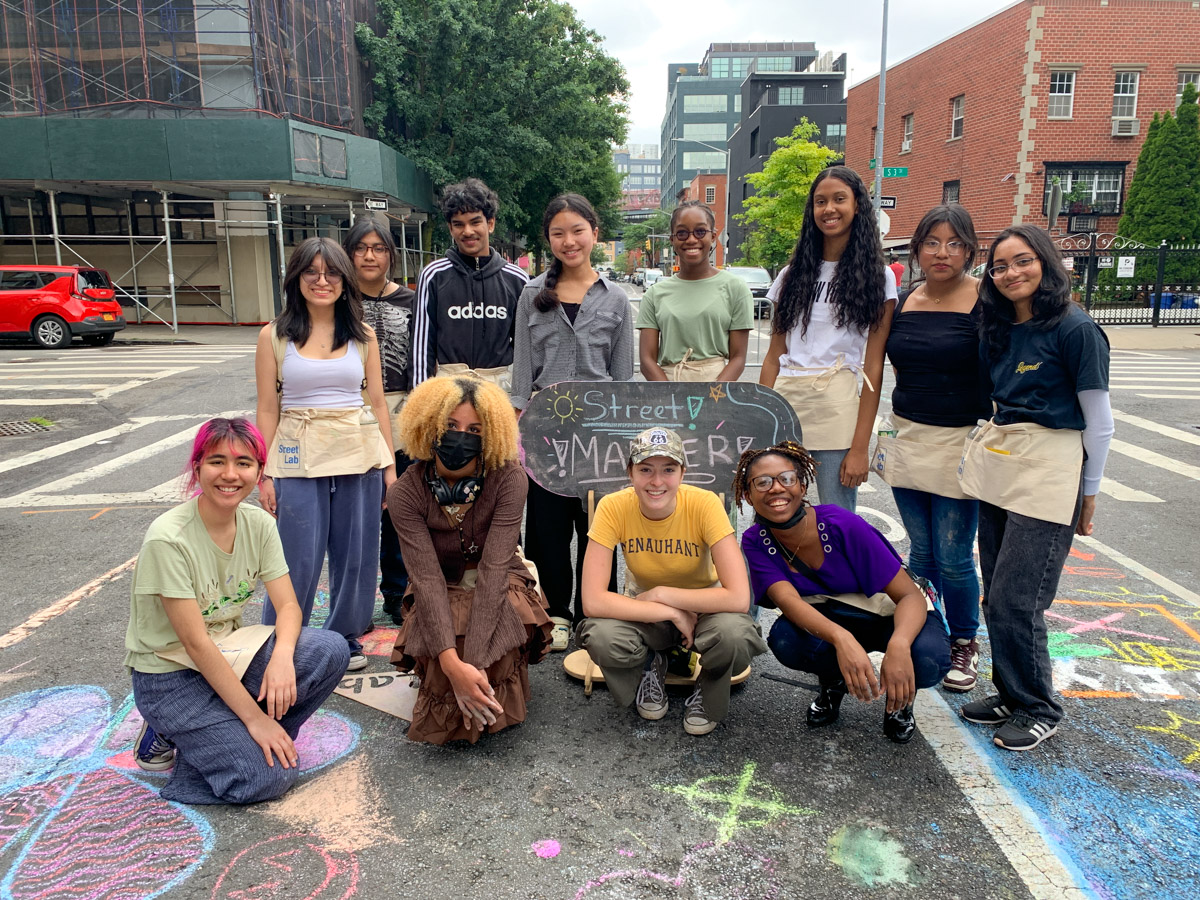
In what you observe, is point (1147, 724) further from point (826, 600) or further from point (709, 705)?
point (709, 705)

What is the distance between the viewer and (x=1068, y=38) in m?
25.8

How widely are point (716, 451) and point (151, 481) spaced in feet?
18.4

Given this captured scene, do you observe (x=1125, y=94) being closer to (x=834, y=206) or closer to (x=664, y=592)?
(x=834, y=206)

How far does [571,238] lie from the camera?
3979 millimetres

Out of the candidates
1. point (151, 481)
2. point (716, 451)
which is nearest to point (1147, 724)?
point (716, 451)

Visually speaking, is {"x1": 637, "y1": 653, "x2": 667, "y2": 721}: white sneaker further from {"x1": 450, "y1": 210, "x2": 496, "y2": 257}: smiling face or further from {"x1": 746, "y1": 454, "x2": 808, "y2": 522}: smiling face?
{"x1": 450, "y1": 210, "x2": 496, "y2": 257}: smiling face

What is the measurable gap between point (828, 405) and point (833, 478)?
346 millimetres

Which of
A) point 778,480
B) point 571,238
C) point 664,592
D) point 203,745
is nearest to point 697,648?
point 664,592

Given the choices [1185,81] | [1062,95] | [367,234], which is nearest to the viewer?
[367,234]

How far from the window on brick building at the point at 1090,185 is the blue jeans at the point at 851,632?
Answer: 27.4 metres

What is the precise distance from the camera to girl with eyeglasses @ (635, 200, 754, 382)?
13.3 feet

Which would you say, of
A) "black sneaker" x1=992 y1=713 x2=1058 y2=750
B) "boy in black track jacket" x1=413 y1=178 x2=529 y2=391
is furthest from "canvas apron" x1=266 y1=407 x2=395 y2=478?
"black sneaker" x1=992 y1=713 x2=1058 y2=750

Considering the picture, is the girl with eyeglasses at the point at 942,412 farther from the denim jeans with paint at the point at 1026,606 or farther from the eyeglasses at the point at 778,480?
the eyeglasses at the point at 778,480

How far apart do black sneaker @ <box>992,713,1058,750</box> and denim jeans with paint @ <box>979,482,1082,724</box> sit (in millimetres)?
26
